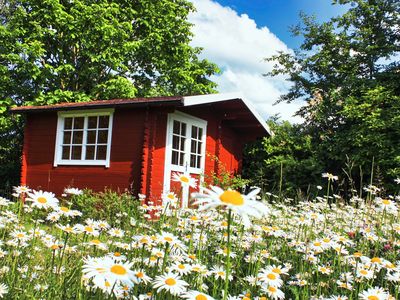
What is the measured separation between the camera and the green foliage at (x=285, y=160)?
11.9 m

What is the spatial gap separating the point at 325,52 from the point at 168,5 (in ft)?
23.4

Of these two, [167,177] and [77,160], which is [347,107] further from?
[77,160]

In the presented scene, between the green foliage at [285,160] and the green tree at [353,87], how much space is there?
401 mm

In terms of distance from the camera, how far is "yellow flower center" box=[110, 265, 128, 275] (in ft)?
4.39

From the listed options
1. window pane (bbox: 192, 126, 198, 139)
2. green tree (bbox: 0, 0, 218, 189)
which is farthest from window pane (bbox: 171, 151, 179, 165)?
green tree (bbox: 0, 0, 218, 189)

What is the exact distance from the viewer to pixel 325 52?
49.4 feet

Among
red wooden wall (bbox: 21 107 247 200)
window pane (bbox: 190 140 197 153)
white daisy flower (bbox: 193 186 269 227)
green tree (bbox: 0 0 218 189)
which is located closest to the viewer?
white daisy flower (bbox: 193 186 269 227)

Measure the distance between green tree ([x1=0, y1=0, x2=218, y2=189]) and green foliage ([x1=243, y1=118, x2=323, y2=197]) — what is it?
5519 millimetres

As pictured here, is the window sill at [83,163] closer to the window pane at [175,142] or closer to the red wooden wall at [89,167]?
the red wooden wall at [89,167]

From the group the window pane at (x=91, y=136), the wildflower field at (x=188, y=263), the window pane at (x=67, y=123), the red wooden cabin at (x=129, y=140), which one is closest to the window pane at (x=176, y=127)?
the red wooden cabin at (x=129, y=140)

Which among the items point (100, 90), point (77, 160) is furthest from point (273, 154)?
point (100, 90)

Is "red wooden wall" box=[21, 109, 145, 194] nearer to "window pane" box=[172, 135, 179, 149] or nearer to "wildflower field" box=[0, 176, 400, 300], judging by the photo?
"window pane" box=[172, 135, 179, 149]

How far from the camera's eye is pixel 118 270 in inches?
53.3

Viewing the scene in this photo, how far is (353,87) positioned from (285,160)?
324cm
